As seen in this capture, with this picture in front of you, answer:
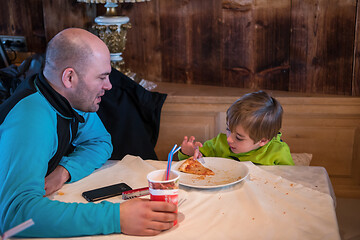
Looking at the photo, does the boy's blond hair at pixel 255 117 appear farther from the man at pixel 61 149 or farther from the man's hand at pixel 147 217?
the man's hand at pixel 147 217

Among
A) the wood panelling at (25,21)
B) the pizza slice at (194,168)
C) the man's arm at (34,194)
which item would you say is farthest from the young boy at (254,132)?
the wood panelling at (25,21)

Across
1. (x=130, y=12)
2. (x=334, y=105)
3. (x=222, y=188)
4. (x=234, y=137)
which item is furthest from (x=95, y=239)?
(x=130, y=12)

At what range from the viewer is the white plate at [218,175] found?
4.58ft

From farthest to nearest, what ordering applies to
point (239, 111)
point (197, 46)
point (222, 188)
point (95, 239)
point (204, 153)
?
point (197, 46) → point (204, 153) → point (239, 111) → point (222, 188) → point (95, 239)

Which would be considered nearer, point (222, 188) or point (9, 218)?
point (9, 218)

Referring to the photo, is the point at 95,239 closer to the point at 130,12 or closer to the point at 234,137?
the point at 234,137

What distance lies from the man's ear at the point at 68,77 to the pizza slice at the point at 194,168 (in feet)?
1.60

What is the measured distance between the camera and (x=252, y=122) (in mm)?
1701

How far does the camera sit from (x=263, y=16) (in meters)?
2.43

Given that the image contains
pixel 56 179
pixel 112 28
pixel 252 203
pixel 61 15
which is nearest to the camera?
pixel 252 203

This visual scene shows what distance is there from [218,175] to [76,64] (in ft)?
2.03

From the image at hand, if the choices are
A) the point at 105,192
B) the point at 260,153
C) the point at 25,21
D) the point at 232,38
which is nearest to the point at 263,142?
the point at 260,153

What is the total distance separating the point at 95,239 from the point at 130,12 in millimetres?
1931

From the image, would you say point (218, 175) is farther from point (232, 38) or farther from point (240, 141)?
point (232, 38)
